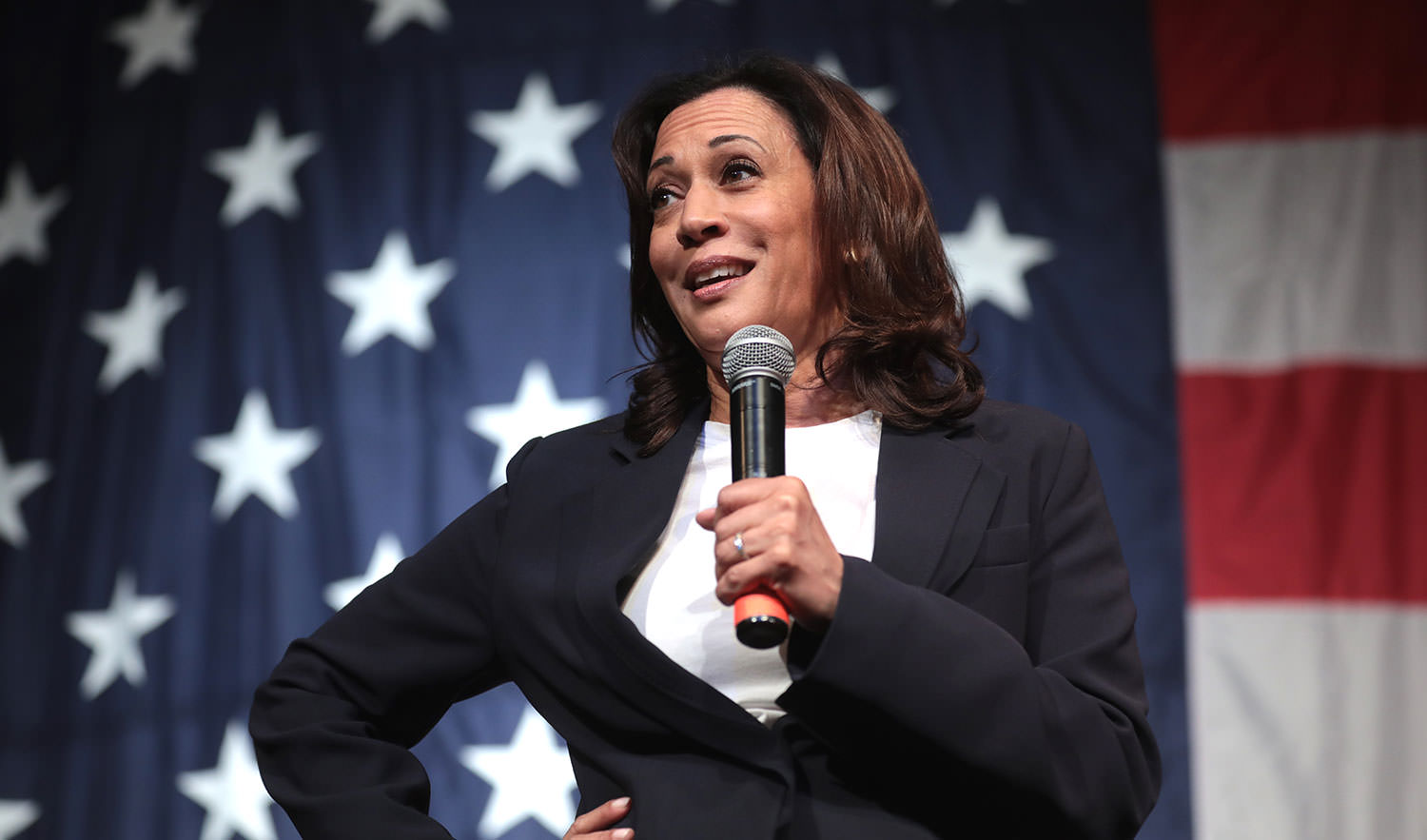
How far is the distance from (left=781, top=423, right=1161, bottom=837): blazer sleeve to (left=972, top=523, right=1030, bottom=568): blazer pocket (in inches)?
3.3

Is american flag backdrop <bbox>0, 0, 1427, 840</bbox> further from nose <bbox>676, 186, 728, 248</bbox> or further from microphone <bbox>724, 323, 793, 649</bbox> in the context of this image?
microphone <bbox>724, 323, 793, 649</bbox>

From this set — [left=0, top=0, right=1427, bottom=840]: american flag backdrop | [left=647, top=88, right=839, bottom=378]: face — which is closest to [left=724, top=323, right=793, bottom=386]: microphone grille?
[left=647, top=88, right=839, bottom=378]: face

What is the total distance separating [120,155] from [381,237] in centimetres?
72

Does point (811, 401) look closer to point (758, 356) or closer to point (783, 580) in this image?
point (758, 356)

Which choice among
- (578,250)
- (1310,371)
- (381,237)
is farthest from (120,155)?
(1310,371)

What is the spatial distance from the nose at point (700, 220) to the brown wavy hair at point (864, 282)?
127 millimetres

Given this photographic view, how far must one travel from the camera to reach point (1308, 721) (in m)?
2.42

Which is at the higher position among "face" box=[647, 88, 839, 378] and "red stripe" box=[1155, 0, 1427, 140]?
"red stripe" box=[1155, 0, 1427, 140]

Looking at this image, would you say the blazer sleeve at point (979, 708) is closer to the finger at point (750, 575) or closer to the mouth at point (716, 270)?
the finger at point (750, 575)

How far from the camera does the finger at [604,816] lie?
3.98ft

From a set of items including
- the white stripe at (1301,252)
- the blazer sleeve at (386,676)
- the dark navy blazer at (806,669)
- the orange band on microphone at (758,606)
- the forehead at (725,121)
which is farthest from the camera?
the white stripe at (1301,252)

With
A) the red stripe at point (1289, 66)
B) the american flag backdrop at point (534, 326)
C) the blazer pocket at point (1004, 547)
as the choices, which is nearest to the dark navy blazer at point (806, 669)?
the blazer pocket at point (1004, 547)

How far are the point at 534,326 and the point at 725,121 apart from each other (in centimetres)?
147

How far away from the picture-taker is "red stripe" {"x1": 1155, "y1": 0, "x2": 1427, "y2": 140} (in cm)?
268
